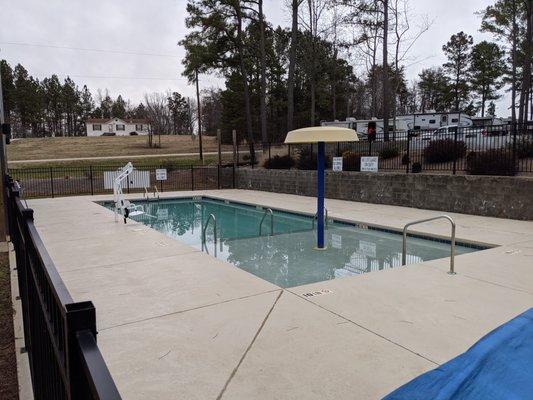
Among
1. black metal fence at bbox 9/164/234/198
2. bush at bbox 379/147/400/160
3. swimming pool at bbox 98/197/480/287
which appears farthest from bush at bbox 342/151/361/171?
black metal fence at bbox 9/164/234/198

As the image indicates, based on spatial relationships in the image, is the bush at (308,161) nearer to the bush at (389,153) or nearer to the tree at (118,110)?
the bush at (389,153)

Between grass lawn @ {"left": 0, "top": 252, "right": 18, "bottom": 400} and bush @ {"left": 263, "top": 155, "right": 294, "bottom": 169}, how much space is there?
14.5m

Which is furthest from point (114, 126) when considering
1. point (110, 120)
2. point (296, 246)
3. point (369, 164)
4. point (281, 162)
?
point (296, 246)

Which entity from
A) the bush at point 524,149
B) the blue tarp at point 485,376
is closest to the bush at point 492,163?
the bush at point 524,149

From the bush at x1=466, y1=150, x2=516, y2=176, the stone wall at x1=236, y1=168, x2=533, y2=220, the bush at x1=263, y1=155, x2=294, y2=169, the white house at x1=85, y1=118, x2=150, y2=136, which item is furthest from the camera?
the white house at x1=85, y1=118, x2=150, y2=136

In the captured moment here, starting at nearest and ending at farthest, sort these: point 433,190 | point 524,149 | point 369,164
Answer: point 433,190, point 524,149, point 369,164

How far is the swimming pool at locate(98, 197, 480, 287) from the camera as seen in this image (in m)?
6.81

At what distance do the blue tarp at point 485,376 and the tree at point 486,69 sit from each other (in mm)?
43844

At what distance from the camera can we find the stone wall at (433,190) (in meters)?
10.2

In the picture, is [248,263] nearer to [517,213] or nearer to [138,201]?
[517,213]

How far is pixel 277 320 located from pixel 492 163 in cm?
968

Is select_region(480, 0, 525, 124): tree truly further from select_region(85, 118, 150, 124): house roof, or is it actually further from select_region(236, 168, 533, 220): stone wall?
select_region(85, 118, 150, 124): house roof

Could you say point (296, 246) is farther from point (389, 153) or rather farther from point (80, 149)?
point (80, 149)

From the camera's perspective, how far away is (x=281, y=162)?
1972 centimetres
